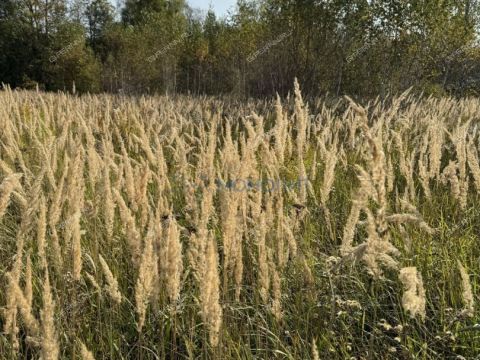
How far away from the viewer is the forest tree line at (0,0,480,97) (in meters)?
12.5

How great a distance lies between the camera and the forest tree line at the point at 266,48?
1248 centimetres

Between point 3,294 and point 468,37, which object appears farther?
point 468,37

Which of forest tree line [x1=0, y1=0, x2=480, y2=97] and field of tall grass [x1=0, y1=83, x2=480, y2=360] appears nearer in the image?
field of tall grass [x1=0, y1=83, x2=480, y2=360]

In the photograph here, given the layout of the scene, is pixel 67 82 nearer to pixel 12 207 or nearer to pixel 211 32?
pixel 211 32

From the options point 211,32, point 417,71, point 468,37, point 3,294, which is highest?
point 211,32

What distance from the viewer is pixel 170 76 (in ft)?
74.6

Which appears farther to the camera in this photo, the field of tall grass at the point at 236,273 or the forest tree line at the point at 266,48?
the forest tree line at the point at 266,48

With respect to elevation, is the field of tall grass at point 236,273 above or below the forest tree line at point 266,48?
below

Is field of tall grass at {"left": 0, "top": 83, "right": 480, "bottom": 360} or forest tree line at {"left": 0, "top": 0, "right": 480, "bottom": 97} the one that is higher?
forest tree line at {"left": 0, "top": 0, "right": 480, "bottom": 97}

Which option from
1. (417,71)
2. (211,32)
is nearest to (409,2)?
(417,71)

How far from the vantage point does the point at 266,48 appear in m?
14.4

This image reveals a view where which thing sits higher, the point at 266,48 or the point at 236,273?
the point at 266,48

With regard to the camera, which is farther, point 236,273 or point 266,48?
point 266,48

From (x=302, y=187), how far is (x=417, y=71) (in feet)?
44.6
